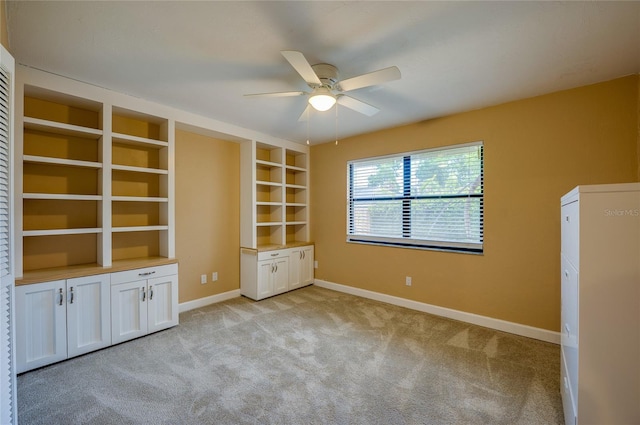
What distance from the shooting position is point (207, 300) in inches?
151

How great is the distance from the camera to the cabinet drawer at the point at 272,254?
13.2 feet

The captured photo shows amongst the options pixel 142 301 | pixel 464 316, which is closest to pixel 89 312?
pixel 142 301

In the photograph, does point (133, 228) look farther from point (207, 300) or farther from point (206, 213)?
point (207, 300)

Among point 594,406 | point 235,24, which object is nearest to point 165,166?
point 235,24

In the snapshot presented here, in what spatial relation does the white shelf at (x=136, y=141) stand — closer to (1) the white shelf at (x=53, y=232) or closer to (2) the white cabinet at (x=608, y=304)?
(1) the white shelf at (x=53, y=232)

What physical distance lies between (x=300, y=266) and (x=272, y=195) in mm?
1309

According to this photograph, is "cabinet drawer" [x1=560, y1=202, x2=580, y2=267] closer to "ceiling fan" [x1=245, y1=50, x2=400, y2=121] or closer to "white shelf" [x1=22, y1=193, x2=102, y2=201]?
"ceiling fan" [x1=245, y1=50, x2=400, y2=121]

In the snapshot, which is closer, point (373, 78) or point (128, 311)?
point (373, 78)

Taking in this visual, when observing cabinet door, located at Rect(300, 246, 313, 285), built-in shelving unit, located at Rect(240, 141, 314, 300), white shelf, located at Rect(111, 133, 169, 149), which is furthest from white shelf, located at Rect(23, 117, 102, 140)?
cabinet door, located at Rect(300, 246, 313, 285)

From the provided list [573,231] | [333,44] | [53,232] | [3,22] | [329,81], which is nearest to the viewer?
[573,231]

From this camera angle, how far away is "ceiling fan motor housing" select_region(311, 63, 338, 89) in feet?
7.13

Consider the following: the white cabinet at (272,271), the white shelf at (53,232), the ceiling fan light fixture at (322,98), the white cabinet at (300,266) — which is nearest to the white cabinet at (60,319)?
the white shelf at (53,232)

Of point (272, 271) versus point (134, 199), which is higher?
point (134, 199)

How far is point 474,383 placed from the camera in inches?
82.6
